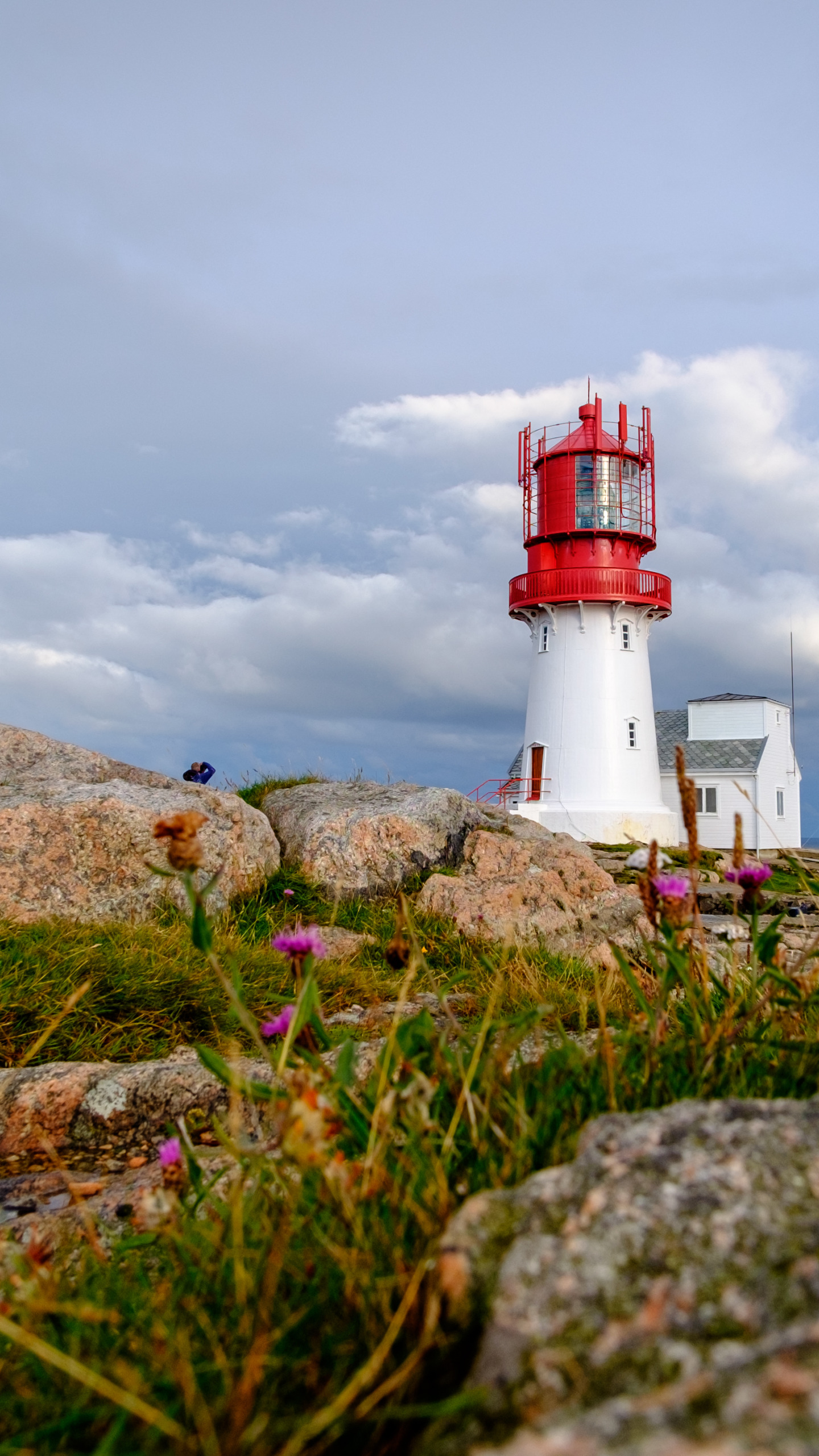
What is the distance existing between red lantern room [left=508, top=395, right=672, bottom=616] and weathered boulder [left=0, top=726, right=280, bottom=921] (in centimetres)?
2172

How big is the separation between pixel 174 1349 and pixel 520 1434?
0.74 m

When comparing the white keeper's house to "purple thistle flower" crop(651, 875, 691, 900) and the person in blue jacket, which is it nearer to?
the person in blue jacket

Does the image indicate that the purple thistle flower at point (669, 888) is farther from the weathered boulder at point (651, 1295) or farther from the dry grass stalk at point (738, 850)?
the weathered boulder at point (651, 1295)

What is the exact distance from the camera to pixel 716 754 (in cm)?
3812

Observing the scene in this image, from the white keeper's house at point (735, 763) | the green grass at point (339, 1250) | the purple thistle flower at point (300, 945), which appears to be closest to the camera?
the green grass at point (339, 1250)

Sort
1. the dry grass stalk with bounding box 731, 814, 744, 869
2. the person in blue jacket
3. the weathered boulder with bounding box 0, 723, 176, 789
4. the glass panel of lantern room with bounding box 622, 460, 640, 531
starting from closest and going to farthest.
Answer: the dry grass stalk with bounding box 731, 814, 744, 869 < the weathered boulder with bounding box 0, 723, 176, 789 < the person in blue jacket < the glass panel of lantern room with bounding box 622, 460, 640, 531

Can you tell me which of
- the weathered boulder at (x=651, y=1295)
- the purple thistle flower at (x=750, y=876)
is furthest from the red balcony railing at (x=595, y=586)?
the weathered boulder at (x=651, y=1295)

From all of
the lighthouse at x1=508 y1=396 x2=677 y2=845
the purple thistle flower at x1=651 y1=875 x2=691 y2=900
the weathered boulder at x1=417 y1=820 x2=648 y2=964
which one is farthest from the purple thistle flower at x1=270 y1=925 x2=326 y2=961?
the lighthouse at x1=508 y1=396 x2=677 y2=845

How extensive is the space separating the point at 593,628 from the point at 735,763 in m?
11.0

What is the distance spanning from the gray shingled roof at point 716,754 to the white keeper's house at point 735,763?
0.03 m

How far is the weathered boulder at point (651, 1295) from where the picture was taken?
1.03 metres

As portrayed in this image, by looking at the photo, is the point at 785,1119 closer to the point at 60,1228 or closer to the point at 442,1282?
the point at 442,1282

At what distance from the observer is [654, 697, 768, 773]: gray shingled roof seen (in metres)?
37.2

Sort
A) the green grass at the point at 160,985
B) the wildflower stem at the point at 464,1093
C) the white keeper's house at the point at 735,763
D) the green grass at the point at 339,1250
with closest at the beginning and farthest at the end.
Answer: the green grass at the point at 339,1250 < the wildflower stem at the point at 464,1093 < the green grass at the point at 160,985 < the white keeper's house at the point at 735,763
